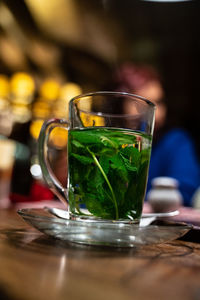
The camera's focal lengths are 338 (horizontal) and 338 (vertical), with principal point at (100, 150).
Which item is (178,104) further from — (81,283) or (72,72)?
(81,283)

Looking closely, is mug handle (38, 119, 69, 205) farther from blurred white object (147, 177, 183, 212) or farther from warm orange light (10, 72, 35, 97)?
warm orange light (10, 72, 35, 97)

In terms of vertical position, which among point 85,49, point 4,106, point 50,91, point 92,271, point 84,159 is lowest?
point 92,271

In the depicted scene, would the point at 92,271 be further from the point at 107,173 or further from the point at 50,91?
the point at 50,91

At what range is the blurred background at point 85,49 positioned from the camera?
12.7 ft

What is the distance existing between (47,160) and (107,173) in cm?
16

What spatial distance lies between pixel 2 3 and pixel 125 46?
1.89m

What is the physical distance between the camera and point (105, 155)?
21.1 inches

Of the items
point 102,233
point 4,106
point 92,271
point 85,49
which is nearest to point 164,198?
point 102,233

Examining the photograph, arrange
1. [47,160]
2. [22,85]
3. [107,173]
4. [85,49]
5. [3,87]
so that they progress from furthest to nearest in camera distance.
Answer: [85,49]
[3,87]
[22,85]
[47,160]
[107,173]

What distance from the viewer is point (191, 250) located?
0.48 m

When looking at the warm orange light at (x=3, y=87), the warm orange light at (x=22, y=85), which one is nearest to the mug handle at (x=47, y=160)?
the warm orange light at (x=22, y=85)

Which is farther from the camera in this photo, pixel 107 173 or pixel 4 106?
pixel 4 106

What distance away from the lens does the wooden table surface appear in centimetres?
24

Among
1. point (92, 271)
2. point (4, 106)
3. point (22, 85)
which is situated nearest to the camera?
point (92, 271)
